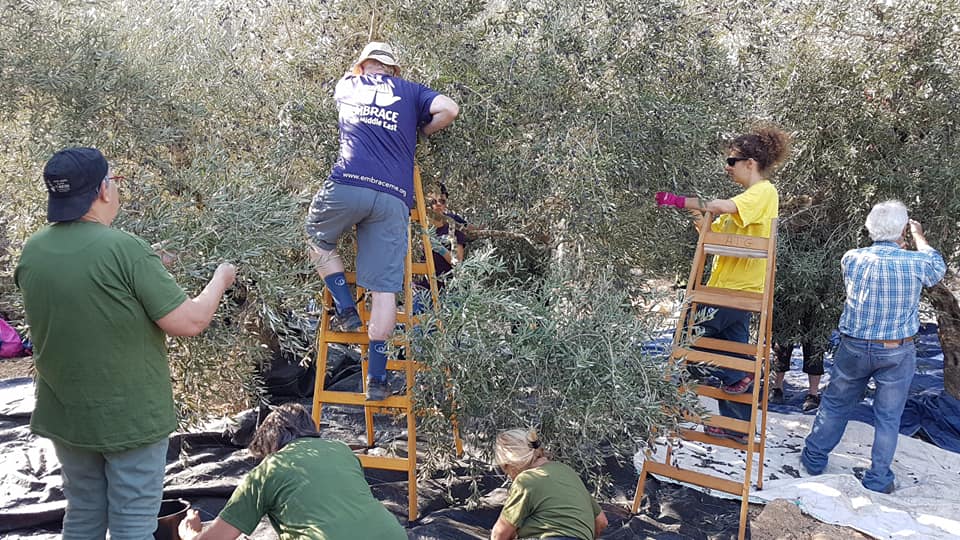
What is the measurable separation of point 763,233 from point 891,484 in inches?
74.1

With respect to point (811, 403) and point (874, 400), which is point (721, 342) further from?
point (811, 403)

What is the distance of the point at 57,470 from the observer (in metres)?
4.81

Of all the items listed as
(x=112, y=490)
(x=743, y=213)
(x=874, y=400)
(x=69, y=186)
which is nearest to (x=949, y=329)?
(x=874, y=400)

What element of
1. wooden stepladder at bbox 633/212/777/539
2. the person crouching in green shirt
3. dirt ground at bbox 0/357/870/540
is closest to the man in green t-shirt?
the person crouching in green shirt

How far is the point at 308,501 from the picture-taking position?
9.36 ft

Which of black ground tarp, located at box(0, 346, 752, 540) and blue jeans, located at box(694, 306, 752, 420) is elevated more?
blue jeans, located at box(694, 306, 752, 420)

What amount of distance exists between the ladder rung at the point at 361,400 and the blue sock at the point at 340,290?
1.74 feet

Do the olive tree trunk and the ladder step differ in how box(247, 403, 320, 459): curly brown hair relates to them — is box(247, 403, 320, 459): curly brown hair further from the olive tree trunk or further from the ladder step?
the olive tree trunk

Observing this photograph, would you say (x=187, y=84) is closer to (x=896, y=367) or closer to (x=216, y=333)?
(x=216, y=333)

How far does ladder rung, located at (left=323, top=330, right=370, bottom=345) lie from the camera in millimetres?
4430

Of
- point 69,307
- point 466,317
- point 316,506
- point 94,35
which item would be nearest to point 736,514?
point 466,317

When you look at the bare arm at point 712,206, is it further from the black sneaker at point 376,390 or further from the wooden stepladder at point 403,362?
the black sneaker at point 376,390

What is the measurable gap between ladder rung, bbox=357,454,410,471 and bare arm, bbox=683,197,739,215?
2204 mm

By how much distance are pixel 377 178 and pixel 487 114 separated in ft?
2.75
